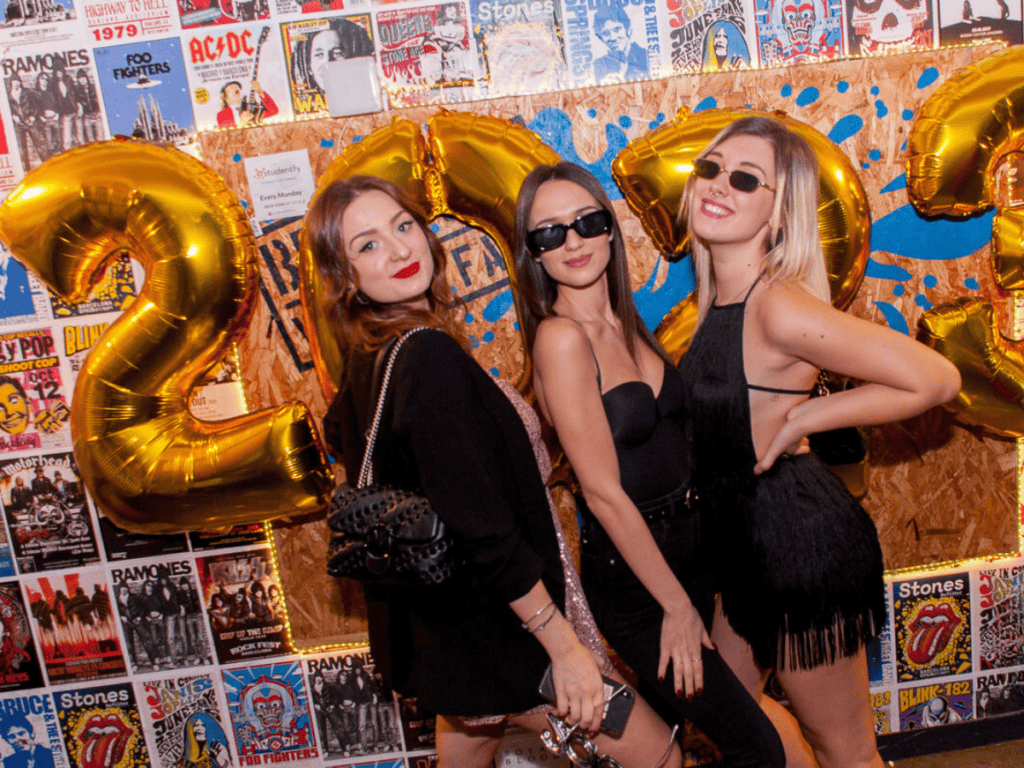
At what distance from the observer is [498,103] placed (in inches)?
88.0

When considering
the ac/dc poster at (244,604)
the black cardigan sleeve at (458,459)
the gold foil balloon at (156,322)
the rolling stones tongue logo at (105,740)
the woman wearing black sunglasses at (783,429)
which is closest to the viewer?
the black cardigan sleeve at (458,459)

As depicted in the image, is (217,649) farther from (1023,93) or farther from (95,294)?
(1023,93)

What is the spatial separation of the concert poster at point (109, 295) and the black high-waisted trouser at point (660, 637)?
184cm

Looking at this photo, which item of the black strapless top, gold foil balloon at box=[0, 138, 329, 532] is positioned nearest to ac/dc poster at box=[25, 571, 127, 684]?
gold foil balloon at box=[0, 138, 329, 532]

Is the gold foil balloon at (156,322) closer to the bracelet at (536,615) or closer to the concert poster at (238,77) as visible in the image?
the concert poster at (238,77)

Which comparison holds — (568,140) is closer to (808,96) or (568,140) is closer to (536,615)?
(808,96)

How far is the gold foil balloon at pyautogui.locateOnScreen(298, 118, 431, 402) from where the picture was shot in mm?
1991

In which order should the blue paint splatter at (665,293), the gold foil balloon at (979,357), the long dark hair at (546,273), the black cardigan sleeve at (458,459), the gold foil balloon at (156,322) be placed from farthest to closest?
the blue paint splatter at (665,293) < the gold foil balloon at (979,357) < the gold foil balloon at (156,322) < the long dark hair at (546,273) < the black cardigan sleeve at (458,459)

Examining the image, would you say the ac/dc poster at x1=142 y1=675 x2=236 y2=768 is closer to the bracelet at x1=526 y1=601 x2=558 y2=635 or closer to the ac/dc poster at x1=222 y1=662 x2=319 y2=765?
the ac/dc poster at x1=222 y1=662 x2=319 y2=765

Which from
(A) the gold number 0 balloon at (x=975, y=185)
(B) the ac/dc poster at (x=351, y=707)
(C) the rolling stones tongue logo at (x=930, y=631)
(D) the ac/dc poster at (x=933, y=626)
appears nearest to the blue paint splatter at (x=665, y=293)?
(A) the gold number 0 balloon at (x=975, y=185)

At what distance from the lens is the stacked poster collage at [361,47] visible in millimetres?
2219

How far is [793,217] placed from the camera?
162 cm

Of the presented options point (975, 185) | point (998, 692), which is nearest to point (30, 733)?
point (998, 692)

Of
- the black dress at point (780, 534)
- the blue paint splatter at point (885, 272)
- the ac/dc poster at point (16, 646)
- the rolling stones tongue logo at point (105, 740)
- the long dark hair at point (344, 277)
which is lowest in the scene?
the rolling stones tongue logo at point (105, 740)
